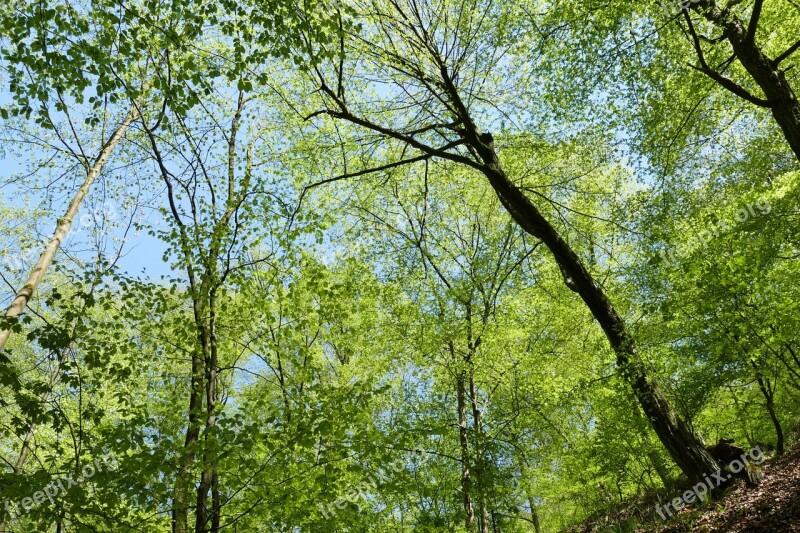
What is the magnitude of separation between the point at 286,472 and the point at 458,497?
5.11m

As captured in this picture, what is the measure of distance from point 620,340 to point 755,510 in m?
2.81

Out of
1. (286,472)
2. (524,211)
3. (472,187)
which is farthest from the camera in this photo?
(472,187)

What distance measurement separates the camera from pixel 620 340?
6.51 metres

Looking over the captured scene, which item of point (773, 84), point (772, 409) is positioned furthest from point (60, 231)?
point (772, 409)

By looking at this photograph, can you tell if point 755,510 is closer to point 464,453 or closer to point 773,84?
point 464,453

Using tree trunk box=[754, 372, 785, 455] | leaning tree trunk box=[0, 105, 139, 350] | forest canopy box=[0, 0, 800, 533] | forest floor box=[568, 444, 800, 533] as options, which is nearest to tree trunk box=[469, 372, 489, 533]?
forest canopy box=[0, 0, 800, 533]

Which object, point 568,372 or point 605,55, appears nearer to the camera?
point 605,55

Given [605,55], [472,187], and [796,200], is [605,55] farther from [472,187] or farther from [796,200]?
[472,187]

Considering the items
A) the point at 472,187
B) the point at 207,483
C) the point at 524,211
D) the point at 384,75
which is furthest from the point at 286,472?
the point at 472,187

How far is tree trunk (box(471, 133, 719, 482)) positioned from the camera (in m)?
6.07

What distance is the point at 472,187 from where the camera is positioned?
13.8 metres

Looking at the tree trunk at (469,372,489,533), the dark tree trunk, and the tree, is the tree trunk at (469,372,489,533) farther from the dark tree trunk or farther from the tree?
the tree

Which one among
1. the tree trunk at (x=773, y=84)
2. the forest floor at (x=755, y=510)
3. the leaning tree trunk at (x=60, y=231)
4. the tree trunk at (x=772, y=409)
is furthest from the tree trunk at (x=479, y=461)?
the leaning tree trunk at (x=60, y=231)

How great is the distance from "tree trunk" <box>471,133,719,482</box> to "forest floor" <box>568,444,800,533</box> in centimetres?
80
